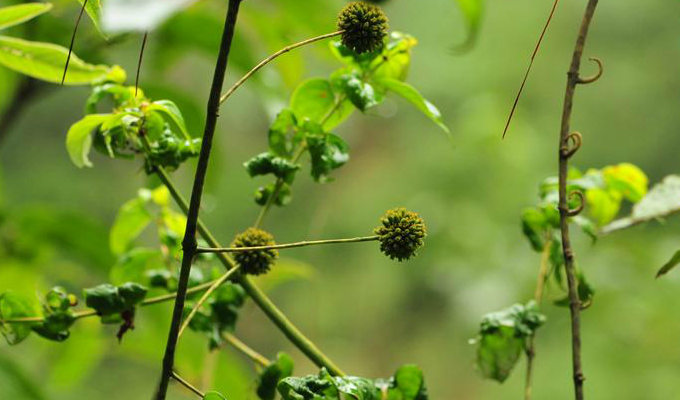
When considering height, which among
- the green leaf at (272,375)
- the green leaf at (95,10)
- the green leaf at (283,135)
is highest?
the green leaf at (283,135)

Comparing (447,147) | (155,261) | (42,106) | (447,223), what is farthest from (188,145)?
(42,106)

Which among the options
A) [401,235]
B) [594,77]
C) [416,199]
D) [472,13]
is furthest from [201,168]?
[416,199]

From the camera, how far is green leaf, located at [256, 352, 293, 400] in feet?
1.26

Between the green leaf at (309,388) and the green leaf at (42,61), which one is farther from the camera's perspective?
the green leaf at (42,61)

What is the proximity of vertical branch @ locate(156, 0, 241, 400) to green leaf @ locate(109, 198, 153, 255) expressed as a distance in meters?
0.20

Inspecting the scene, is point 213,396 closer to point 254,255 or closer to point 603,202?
point 254,255

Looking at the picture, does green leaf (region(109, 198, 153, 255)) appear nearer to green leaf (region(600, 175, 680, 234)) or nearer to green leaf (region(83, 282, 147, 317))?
green leaf (region(83, 282, 147, 317))

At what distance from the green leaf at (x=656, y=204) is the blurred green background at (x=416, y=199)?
0.99 ft

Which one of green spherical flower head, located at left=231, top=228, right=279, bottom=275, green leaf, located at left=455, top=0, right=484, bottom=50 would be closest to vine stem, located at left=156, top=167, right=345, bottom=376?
green spherical flower head, located at left=231, top=228, right=279, bottom=275

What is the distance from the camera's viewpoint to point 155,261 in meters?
0.52

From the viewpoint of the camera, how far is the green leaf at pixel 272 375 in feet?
1.26

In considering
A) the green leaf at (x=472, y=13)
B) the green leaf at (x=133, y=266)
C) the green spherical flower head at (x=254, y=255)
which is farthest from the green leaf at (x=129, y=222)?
the green leaf at (x=472, y=13)

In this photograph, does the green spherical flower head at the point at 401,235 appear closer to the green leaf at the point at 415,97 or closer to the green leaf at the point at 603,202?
the green leaf at the point at 415,97

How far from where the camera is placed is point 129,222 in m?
0.49
